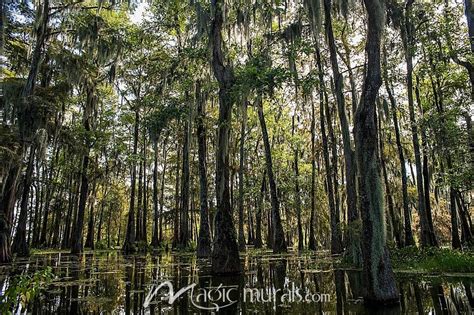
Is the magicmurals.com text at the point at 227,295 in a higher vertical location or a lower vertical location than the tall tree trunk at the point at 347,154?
lower

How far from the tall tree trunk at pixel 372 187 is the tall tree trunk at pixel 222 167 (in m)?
4.61

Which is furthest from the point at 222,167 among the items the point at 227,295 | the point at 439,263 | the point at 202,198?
the point at 439,263

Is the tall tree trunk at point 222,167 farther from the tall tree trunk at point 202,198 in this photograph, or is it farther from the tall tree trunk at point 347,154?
the tall tree trunk at point 202,198

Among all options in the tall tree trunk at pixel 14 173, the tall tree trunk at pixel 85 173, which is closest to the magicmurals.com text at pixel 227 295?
the tall tree trunk at pixel 14 173

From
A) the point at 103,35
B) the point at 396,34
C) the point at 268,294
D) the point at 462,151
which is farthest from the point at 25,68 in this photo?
the point at 462,151

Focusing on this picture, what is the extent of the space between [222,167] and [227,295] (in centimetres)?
481

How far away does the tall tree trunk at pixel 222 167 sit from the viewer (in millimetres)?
10492

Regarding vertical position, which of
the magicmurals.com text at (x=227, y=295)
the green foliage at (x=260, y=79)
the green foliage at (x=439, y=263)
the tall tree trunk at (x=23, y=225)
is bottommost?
the magicmurals.com text at (x=227, y=295)

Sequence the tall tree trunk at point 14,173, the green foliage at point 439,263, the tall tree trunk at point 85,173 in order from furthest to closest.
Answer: the tall tree trunk at point 85,173 → the tall tree trunk at point 14,173 → the green foliage at point 439,263

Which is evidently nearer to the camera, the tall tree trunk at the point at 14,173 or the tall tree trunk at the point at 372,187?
the tall tree trunk at the point at 372,187

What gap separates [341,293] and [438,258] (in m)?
4.77

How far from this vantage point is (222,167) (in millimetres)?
11414

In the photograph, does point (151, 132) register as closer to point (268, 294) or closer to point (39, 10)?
point (39, 10)

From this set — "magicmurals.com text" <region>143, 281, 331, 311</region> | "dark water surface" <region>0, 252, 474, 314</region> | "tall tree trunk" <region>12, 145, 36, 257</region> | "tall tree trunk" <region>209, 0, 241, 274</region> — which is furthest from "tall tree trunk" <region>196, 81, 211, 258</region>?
"magicmurals.com text" <region>143, 281, 331, 311</region>
